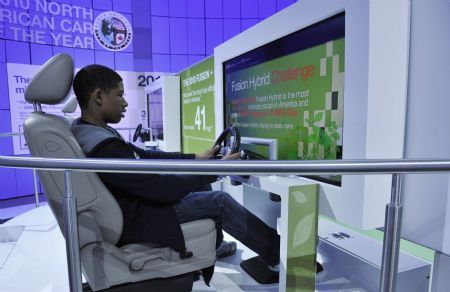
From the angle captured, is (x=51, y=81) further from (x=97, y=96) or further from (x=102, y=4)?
(x=102, y=4)

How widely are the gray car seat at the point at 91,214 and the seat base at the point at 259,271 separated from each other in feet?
2.52

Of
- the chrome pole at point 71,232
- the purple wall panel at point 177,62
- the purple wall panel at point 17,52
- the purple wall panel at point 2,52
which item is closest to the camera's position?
the chrome pole at point 71,232

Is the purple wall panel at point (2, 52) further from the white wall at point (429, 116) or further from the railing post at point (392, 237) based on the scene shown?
the railing post at point (392, 237)

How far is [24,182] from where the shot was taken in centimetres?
593

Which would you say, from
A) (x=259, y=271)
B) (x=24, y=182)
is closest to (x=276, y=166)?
(x=259, y=271)

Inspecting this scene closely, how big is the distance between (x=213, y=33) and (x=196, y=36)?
1.37 feet

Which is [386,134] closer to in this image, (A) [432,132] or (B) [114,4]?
(A) [432,132]

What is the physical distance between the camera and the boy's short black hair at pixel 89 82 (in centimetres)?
145

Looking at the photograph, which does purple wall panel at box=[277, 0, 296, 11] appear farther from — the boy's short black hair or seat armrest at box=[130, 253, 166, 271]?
seat armrest at box=[130, 253, 166, 271]

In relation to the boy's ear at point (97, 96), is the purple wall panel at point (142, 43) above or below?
above

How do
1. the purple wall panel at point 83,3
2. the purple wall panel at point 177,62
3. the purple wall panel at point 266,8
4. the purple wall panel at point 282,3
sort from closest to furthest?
1. the purple wall panel at point 83,3
2. the purple wall panel at point 177,62
3. the purple wall panel at point 266,8
4. the purple wall panel at point 282,3

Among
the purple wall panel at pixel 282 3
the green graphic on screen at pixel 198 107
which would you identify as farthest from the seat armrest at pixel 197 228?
the purple wall panel at pixel 282 3

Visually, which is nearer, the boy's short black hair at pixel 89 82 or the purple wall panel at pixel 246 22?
the boy's short black hair at pixel 89 82

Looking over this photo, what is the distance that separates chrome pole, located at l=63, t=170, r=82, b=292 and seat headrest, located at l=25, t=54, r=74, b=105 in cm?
50
